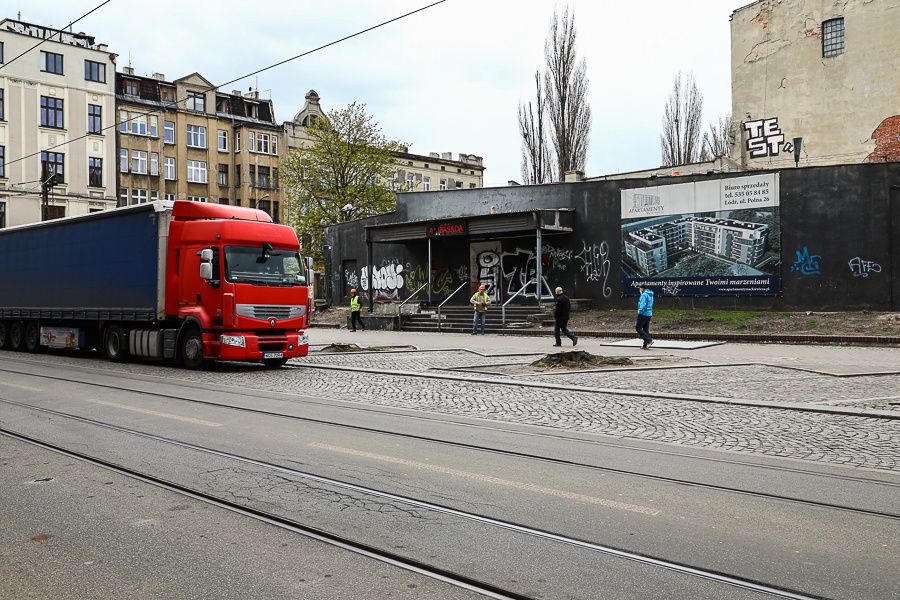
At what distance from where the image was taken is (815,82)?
3328 cm

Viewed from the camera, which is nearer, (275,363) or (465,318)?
(275,363)

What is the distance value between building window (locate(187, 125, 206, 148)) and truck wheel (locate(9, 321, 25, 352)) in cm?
4249

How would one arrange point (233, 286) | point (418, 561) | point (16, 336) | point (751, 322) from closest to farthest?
point (418, 561) < point (233, 286) < point (16, 336) < point (751, 322)

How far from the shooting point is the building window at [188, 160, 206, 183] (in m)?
63.2

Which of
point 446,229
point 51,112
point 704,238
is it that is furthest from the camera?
point 51,112

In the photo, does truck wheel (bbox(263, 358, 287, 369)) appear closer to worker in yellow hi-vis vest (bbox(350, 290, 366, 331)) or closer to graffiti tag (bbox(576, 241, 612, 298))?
worker in yellow hi-vis vest (bbox(350, 290, 366, 331))

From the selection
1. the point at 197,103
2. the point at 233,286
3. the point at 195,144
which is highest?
the point at 197,103

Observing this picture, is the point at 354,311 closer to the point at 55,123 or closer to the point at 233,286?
the point at 233,286

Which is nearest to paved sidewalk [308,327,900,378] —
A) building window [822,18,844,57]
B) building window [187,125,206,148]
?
building window [822,18,844,57]

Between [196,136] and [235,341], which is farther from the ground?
[196,136]

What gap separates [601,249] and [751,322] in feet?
23.3

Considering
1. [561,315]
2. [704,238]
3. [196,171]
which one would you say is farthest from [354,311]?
[196,171]

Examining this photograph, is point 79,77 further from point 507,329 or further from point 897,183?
point 897,183

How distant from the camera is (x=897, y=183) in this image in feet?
78.9
